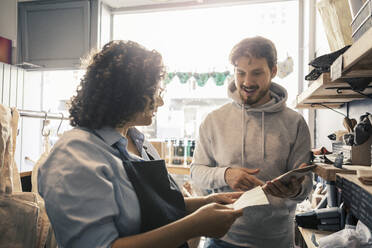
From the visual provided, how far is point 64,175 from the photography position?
2.68 feet

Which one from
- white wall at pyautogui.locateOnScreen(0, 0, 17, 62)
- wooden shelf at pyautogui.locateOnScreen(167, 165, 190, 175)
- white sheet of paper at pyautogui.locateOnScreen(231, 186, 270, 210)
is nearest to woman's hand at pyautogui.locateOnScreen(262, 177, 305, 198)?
white sheet of paper at pyautogui.locateOnScreen(231, 186, 270, 210)

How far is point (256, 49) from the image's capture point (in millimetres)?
1456

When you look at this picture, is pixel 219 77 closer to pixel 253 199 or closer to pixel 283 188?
pixel 283 188

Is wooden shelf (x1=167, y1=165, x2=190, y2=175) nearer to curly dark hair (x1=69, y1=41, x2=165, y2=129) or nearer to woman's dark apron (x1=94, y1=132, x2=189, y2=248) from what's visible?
woman's dark apron (x1=94, y1=132, x2=189, y2=248)

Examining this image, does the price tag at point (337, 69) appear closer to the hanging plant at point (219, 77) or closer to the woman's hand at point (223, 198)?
the woman's hand at point (223, 198)

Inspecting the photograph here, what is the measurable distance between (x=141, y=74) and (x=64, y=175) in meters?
0.41

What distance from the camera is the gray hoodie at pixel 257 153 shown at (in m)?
1.37

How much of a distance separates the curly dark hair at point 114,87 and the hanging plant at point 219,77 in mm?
2278

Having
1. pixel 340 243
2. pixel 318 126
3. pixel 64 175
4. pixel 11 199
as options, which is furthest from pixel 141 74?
pixel 318 126

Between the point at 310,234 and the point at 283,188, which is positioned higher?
the point at 283,188

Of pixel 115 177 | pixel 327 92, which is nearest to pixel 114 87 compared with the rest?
pixel 115 177

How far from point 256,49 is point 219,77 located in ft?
6.00

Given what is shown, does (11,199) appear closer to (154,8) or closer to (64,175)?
(64,175)

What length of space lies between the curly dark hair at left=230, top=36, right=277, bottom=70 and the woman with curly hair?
532 millimetres
